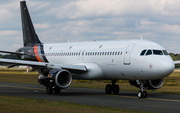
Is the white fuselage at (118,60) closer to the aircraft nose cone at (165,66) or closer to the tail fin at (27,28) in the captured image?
the aircraft nose cone at (165,66)

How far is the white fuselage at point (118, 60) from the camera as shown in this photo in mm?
22000

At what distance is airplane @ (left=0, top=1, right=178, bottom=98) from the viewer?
2236 centimetres

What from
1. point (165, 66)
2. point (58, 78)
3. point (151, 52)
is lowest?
point (58, 78)

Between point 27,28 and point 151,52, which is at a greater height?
point 27,28

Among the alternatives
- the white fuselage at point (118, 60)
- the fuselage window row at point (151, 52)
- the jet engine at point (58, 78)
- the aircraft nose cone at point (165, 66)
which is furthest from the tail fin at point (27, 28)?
the aircraft nose cone at point (165, 66)

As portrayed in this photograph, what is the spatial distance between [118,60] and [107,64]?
1224 mm

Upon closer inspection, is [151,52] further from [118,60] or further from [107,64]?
[107,64]

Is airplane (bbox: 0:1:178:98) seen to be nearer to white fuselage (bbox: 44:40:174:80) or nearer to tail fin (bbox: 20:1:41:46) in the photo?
white fuselage (bbox: 44:40:174:80)

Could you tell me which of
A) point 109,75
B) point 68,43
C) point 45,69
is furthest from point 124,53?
point 68,43

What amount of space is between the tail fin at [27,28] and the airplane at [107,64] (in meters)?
4.19

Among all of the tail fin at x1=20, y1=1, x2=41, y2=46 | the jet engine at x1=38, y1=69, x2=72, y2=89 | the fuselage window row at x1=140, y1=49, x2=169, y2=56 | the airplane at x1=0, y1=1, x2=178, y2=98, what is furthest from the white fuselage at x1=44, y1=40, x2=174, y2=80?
the tail fin at x1=20, y1=1, x2=41, y2=46

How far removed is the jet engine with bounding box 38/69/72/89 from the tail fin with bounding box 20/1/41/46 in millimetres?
10724

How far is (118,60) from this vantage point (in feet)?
79.4

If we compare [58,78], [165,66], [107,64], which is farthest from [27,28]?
[165,66]
